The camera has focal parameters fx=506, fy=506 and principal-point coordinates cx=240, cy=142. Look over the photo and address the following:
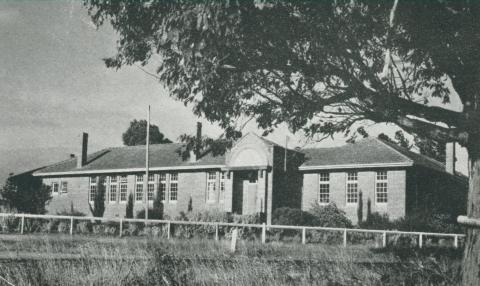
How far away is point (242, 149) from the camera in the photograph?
3253cm

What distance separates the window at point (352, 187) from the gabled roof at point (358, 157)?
0.89m

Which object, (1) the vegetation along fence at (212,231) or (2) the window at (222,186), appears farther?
(2) the window at (222,186)

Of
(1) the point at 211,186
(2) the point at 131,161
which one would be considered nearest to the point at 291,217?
(1) the point at 211,186

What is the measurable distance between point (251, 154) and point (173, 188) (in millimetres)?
7830

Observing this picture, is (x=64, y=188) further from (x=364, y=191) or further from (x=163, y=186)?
(x=364, y=191)

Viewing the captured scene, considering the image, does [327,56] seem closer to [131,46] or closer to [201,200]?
[131,46]

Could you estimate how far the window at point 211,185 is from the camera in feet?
114

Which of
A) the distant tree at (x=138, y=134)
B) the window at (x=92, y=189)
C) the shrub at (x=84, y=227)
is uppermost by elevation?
the distant tree at (x=138, y=134)

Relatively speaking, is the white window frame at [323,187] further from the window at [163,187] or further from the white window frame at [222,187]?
the window at [163,187]

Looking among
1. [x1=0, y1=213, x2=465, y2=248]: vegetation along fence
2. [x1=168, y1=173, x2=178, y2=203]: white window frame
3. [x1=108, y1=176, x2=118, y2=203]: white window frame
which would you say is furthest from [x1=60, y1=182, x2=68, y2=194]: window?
[x1=0, y1=213, x2=465, y2=248]: vegetation along fence

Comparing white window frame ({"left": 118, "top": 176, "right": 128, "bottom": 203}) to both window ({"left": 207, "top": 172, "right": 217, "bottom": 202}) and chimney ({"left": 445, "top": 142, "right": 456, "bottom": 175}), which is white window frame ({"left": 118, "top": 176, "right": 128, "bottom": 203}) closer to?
window ({"left": 207, "top": 172, "right": 217, "bottom": 202})

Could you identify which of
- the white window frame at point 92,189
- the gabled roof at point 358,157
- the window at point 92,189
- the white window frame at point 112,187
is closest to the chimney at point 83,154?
the white window frame at point 92,189

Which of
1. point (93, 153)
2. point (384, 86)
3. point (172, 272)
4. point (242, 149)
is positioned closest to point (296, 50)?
point (384, 86)

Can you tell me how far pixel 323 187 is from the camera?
31.9 metres
